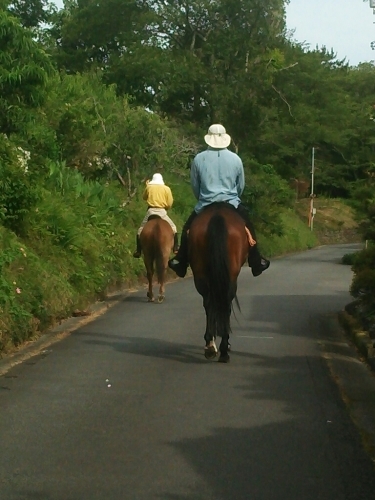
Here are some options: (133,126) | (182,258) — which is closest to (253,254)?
(182,258)

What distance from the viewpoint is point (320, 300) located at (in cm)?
1902

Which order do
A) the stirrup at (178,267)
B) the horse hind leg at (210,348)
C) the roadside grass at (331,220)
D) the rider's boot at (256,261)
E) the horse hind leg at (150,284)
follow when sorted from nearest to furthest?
1. the horse hind leg at (210,348)
2. the rider's boot at (256,261)
3. the stirrup at (178,267)
4. the horse hind leg at (150,284)
5. the roadside grass at (331,220)

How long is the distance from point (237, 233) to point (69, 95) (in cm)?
1509

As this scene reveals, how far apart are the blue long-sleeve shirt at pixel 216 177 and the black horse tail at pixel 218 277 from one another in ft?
1.46

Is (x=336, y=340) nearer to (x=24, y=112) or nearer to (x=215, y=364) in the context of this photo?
(x=215, y=364)

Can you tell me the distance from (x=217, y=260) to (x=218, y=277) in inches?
7.6

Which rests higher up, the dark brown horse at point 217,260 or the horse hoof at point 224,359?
the dark brown horse at point 217,260

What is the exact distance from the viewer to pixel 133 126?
2528 cm

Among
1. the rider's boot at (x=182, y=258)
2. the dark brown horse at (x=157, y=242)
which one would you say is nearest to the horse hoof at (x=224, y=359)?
the rider's boot at (x=182, y=258)

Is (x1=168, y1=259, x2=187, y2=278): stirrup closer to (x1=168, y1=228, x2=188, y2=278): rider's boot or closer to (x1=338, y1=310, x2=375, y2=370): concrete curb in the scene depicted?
(x1=168, y1=228, x2=188, y2=278): rider's boot

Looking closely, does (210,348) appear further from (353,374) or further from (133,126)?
(133,126)

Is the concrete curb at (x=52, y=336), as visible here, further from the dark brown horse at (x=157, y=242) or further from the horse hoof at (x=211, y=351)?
the horse hoof at (x=211, y=351)

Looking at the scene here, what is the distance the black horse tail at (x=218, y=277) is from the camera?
10.5 metres

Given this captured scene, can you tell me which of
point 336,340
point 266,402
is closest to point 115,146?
point 336,340
